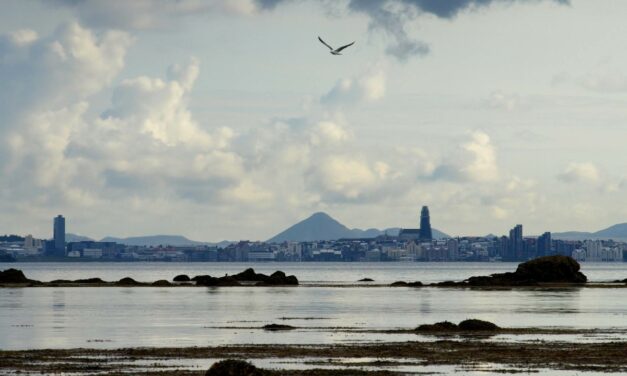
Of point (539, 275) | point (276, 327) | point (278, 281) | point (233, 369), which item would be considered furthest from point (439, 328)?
point (278, 281)

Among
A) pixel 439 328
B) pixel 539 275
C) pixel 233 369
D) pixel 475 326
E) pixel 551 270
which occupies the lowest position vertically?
pixel 233 369

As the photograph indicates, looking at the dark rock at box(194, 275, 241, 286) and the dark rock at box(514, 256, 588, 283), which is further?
the dark rock at box(514, 256, 588, 283)

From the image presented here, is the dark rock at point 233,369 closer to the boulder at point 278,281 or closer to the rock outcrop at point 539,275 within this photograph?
the rock outcrop at point 539,275

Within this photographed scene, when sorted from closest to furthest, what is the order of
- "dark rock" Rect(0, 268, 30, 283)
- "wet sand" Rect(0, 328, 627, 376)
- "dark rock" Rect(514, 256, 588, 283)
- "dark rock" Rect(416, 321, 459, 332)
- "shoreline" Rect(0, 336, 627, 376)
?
"wet sand" Rect(0, 328, 627, 376), "shoreline" Rect(0, 336, 627, 376), "dark rock" Rect(416, 321, 459, 332), "dark rock" Rect(514, 256, 588, 283), "dark rock" Rect(0, 268, 30, 283)

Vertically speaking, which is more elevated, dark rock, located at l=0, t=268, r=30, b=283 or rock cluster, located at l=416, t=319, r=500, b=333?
dark rock, located at l=0, t=268, r=30, b=283

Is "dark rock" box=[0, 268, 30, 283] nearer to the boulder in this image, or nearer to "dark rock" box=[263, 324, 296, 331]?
the boulder

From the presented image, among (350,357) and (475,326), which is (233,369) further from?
(475,326)

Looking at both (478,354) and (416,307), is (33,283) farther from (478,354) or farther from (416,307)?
(478,354)

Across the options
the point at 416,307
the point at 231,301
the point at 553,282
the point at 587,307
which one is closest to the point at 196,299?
the point at 231,301

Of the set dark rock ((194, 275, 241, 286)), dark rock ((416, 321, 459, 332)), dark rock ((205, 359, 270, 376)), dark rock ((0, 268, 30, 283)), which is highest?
dark rock ((0, 268, 30, 283))

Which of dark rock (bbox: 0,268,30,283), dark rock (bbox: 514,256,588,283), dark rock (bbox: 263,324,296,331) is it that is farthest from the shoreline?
dark rock (bbox: 0,268,30,283)

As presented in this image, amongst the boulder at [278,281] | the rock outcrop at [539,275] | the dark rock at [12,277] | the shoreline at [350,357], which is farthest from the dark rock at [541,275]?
the shoreline at [350,357]

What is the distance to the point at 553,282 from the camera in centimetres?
19162

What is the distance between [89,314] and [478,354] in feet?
158
